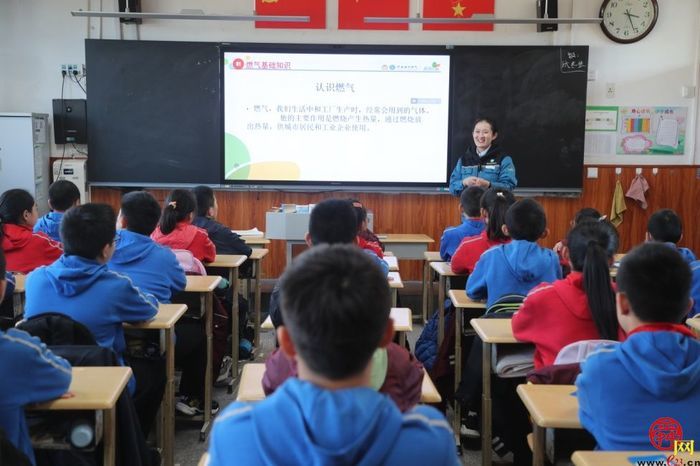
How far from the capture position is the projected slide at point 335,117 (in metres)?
6.17

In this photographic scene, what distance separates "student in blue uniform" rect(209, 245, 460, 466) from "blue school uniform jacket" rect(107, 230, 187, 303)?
2.06m

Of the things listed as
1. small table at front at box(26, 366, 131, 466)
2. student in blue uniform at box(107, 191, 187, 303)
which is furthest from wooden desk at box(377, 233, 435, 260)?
small table at front at box(26, 366, 131, 466)

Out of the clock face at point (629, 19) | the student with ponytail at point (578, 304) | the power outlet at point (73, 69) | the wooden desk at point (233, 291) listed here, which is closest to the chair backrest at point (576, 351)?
the student with ponytail at point (578, 304)

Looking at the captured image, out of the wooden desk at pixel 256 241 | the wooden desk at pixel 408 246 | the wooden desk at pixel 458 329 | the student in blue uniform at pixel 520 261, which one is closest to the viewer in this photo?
the student in blue uniform at pixel 520 261

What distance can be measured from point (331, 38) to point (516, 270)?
4.02 meters

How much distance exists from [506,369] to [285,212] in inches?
125

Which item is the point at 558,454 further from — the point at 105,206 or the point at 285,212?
the point at 285,212

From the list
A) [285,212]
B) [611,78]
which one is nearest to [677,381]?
[285,212]

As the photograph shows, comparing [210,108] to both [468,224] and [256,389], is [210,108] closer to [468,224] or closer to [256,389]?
[468,224]

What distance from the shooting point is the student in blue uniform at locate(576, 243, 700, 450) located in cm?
147

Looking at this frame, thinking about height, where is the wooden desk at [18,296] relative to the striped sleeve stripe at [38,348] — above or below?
below

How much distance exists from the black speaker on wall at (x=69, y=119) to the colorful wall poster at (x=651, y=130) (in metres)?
5.13

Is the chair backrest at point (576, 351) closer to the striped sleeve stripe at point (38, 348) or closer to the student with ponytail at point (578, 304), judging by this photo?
the student with ponytail at point (578, 304)

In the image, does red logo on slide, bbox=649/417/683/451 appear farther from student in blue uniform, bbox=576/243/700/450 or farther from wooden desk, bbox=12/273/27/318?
wooden desk, bbox=12/273/27/318
